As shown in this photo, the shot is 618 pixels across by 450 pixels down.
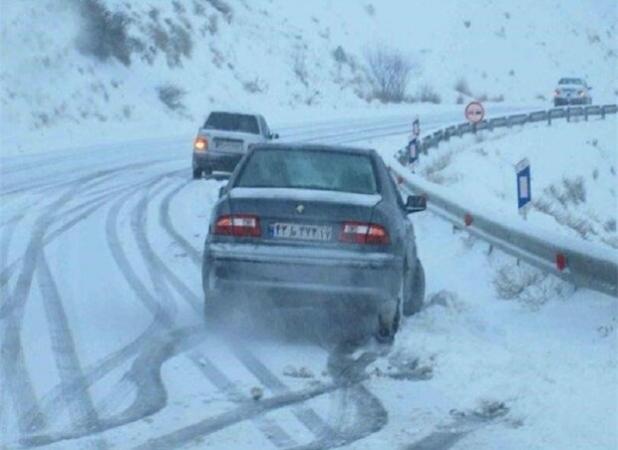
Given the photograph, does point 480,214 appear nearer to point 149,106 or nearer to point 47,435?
point 47,435

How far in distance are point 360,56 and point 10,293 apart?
5665cm

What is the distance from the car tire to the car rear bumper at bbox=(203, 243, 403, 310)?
3.37 ft

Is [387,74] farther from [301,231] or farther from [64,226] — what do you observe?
[301,231]

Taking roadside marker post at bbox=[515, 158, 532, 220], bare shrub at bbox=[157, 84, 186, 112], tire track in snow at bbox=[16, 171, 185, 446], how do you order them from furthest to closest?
bare shrub at bbox=[157, 84, 186, 112] → roadside marker post at bbox=[515, 158, 532, 220] → tire track in snow at bbox=[16, 171, 185, 446]

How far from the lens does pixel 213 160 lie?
26.8 m

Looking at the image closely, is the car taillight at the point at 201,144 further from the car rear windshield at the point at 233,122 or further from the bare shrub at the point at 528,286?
the bare shrub at the point at 528,286

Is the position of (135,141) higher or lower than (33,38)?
lower

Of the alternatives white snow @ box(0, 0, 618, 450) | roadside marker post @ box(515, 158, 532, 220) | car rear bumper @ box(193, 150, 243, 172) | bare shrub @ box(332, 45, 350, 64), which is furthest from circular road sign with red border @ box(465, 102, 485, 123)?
bare shrub @ box(332, 45, 350, 64)

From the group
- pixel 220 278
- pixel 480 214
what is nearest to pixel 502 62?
pixel 480 214

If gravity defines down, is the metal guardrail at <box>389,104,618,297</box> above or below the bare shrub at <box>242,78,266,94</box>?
above

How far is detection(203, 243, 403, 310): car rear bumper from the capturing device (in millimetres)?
10000

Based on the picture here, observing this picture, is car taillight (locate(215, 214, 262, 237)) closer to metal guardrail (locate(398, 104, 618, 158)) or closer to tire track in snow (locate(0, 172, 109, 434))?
tire track in snow (locate(0, 172, 109, 434))

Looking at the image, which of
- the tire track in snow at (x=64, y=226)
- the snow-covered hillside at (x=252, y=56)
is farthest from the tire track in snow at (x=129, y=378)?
the snow-covered hillside at (x=252, y=56)

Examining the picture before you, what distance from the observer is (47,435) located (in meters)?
7.40
